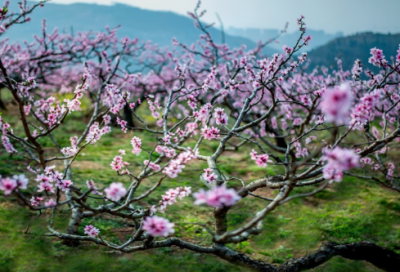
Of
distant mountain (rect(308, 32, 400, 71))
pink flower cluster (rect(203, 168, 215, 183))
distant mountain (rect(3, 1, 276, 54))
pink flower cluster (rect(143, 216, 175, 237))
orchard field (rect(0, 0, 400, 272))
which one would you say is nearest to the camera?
pink flower cluster (rect(143, 216, 175, 237))

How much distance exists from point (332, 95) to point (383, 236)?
217 inches

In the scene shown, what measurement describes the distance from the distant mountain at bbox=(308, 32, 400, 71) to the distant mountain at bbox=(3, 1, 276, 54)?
7283 centimetres

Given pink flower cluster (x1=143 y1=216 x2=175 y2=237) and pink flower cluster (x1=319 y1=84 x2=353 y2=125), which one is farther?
pink flower cluster (x1=143 y1=216 x2=175 y2=237)

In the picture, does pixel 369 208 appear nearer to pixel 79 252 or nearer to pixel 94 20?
pixel 79 252

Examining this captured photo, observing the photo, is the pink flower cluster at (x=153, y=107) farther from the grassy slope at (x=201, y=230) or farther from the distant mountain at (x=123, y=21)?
the distant mountain at (x=123, y=21)

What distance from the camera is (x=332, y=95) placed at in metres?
1.48

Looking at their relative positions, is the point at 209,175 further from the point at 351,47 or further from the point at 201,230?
the point at 351,47

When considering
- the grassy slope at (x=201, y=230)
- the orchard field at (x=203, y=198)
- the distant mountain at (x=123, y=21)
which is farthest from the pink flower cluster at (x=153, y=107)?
the distant mountain at (x=123, y=21)

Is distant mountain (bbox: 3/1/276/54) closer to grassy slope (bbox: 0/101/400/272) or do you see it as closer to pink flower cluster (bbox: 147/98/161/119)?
grassy slope (bbox: 0/101/400/272)

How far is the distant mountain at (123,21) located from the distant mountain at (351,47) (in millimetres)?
72833

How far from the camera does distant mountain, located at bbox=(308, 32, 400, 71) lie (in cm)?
3538

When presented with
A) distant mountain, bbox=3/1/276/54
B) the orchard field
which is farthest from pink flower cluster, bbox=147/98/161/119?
distant mountain, bbox=3/1/276/54

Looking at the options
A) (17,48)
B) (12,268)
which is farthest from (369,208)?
(17,48)

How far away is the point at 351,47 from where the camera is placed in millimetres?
37000
